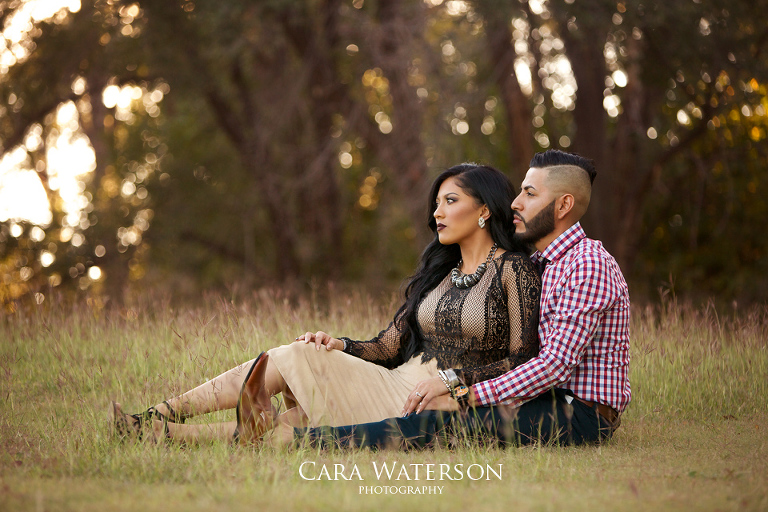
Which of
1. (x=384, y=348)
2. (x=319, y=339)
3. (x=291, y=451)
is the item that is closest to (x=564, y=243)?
(x=384, y=348)

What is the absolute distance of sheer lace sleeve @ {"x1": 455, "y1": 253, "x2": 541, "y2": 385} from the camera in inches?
150

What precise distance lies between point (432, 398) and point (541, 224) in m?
1.09

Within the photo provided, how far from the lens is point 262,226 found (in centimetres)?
1867

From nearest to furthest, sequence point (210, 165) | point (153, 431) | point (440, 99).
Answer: point (153, 431)
point (440, 99)
point (210, 165)

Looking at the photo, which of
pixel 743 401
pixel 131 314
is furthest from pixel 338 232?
pixel 743 401

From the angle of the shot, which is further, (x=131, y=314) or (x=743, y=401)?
(x=131, y=314)

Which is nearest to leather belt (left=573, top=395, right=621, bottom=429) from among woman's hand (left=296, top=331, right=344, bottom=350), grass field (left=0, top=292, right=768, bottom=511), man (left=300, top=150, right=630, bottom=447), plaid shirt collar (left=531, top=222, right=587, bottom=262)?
man (left=300, top=150, right=630, bottom=447)

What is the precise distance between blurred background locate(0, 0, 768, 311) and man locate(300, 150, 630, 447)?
20.1 ft

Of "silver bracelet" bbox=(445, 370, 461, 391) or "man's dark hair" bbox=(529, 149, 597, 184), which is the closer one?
"silver bracelet" bbox=(445, 370, 461, 391)

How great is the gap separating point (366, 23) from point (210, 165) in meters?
7.71

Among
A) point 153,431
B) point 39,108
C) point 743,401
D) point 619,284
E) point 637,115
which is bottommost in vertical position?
point 743,401

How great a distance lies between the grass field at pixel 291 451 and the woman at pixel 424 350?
28 cm

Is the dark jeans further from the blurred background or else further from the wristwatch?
the blurred background

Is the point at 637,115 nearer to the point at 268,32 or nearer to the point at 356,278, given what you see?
the point at 268,32
